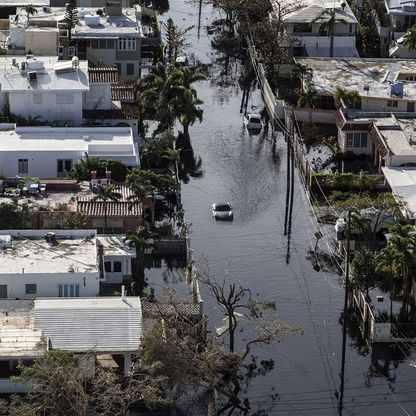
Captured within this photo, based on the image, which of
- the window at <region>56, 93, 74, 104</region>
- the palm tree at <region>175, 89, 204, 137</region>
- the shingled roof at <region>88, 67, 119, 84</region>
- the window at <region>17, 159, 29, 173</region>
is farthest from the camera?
the palm tree at <region>175, 89, 204, 137</region>

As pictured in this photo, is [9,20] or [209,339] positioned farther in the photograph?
[9,20]

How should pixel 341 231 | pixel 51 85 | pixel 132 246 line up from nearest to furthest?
pixel 132 246, pixel 341 231, pixel 51 85

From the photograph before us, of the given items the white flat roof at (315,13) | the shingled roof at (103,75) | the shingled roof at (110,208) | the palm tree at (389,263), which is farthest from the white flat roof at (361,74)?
the palm tree at (389,263)

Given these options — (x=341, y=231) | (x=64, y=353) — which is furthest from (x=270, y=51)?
(x=64, y=353)

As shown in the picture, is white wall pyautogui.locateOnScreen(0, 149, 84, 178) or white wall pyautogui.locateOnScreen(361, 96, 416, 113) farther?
white wall pyautogui.locateOnScreen(361, 96, 416, 113)

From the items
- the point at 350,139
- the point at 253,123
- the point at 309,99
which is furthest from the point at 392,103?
the point at 253,123

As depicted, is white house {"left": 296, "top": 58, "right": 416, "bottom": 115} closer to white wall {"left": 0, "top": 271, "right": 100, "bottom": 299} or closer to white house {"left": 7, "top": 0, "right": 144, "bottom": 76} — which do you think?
white house {"left": 7, "top": 0, "right": 144, "bottom": 76}

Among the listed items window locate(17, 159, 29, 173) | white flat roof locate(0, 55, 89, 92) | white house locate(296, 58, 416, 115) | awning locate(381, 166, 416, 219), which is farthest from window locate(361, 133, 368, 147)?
window locate(17, 159, 29, 173)

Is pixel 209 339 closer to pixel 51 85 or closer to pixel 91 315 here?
pixel 91 315
